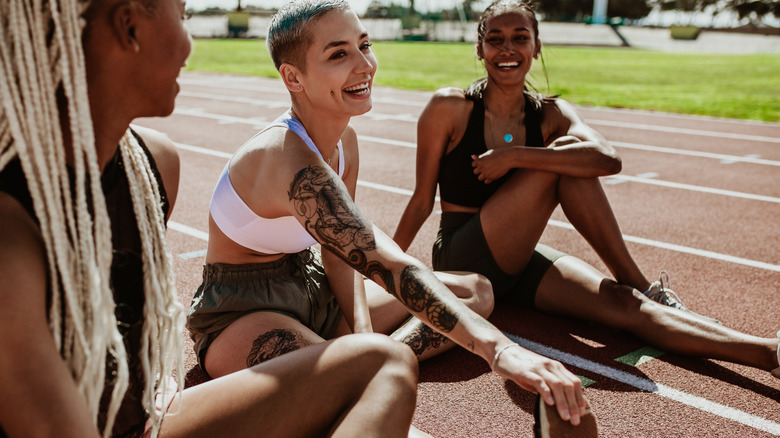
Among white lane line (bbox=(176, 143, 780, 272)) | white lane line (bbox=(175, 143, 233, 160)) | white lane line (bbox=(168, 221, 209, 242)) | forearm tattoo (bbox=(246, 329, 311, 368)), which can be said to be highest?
forearm tattoo (bbox=(246, 329, 311, 368))

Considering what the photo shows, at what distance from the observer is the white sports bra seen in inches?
106

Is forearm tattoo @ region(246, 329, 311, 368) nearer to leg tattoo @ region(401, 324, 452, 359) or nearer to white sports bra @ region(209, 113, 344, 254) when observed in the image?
white sports bra @ region(209, 113, 344, 254)

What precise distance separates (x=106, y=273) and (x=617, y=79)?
21.5 metres

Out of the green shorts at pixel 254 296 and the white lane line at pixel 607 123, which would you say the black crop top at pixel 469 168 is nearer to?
the green shorts at pixel 254 296

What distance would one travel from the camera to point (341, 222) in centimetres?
232

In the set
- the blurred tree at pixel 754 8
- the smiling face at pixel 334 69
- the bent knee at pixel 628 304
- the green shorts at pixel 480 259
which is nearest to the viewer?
the smiling face at pixel 334 69

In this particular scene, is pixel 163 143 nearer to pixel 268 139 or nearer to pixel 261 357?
pixel 268 139

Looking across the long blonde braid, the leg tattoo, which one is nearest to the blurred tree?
the leg tattoo

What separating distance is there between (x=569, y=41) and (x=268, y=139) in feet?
168

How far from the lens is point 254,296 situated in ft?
9.29

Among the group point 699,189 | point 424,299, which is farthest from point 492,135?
point 699,189

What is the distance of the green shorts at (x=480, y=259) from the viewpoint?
383 cm

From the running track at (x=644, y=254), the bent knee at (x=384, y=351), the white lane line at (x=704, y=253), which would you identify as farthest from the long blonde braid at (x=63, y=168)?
the white lane line at (x=704, y=253)

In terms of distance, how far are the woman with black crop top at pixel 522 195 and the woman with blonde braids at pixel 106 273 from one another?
2036 mm
